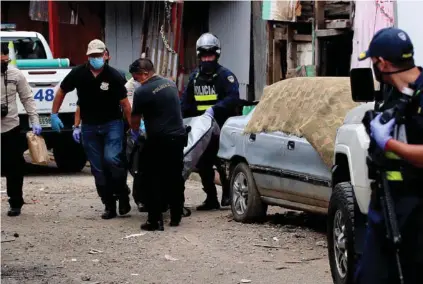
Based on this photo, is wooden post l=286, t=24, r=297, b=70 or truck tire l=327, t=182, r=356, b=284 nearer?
truck tire l=327, t=182, r=356, b=284

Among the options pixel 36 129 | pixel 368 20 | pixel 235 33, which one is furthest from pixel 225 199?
pixel 235 33

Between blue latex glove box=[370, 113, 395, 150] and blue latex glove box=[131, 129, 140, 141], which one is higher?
blue latex glove box=[370, 113, 395, 150]

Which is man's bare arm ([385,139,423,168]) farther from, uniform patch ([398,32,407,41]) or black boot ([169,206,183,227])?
black boot ([169,206,183,227])

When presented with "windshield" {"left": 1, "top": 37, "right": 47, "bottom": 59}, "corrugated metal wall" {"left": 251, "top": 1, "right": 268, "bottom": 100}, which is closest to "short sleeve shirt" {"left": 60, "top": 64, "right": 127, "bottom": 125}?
"windshield" {"left": 1, "top": 37, "right": 47, "bottom": 59}

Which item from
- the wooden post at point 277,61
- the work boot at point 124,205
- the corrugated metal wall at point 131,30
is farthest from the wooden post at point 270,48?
the work boot at point 124,205

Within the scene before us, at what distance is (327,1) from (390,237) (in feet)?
40.6

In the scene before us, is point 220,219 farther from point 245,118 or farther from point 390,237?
point 390,237

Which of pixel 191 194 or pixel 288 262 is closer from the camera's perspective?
pixel 288 262

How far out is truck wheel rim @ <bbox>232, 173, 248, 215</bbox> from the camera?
11.3 meters

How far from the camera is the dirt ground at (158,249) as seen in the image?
848cm

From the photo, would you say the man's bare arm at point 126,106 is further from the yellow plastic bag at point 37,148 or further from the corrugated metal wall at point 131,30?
the corrugated metal wall at point 131,30

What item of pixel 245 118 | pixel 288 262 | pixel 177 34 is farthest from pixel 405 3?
pixel 177 34

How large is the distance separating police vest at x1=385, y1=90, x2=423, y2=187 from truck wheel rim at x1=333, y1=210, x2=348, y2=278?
6.34ft

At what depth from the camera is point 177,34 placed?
21016 millimetres
